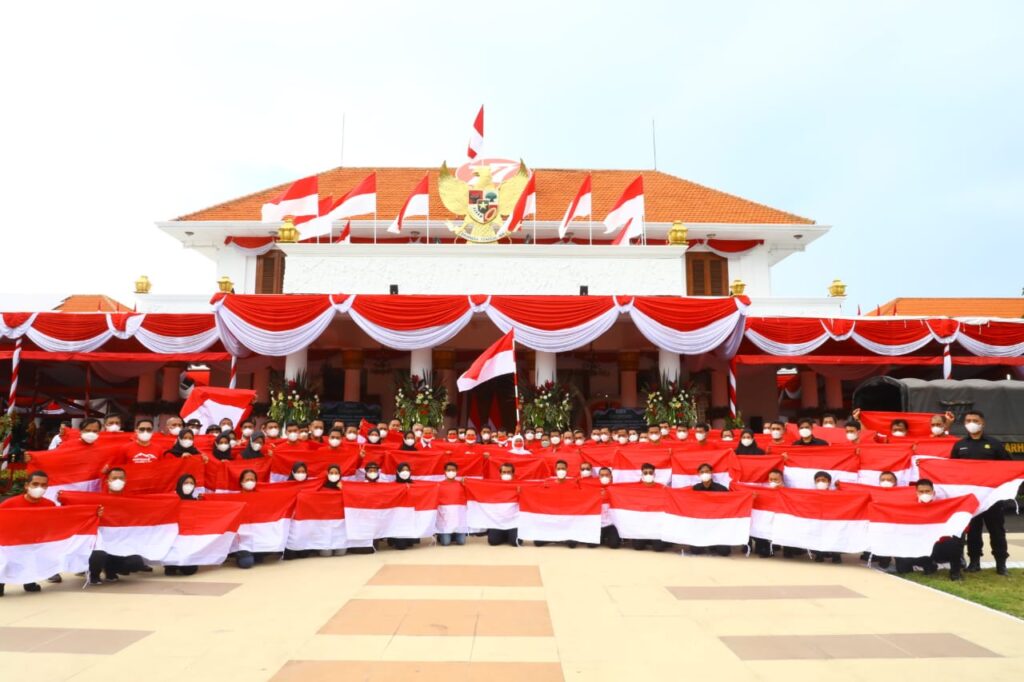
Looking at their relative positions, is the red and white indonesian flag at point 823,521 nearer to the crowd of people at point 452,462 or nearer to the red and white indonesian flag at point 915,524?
the red and white indonesian flag at point 915,524

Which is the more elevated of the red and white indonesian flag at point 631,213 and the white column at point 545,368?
the red and white indonesian flag at point 631,213

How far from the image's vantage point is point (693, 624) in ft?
20.2

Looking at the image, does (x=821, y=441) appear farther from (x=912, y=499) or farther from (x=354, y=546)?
(x=354, y=546)

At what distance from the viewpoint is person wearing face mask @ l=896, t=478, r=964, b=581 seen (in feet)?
27.5

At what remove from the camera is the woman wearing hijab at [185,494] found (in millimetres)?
8477

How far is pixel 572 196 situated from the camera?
25938mm

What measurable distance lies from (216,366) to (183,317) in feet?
14.8

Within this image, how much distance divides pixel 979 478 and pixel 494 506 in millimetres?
6769

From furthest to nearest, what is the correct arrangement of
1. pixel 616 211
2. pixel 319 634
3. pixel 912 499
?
pixel 616 211 < pixel 912 499 < pixel 319 634

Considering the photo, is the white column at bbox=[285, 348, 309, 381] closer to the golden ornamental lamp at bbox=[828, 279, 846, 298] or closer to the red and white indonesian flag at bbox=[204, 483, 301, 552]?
the red and white indonesian flag at bbox=[204, 483, 301, 552]

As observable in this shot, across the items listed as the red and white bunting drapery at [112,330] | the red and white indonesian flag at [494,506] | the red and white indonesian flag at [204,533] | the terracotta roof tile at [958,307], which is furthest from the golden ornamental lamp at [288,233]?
the terracotta roof tile at [958,307]

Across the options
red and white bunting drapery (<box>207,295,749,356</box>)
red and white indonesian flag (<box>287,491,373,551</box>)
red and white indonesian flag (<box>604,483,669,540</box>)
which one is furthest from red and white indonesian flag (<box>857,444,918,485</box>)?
red and white indonesian flag (<box>287,491,373,551</box>)

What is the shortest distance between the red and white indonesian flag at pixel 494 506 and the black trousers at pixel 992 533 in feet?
20.4

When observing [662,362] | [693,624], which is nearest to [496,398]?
[662,362]
